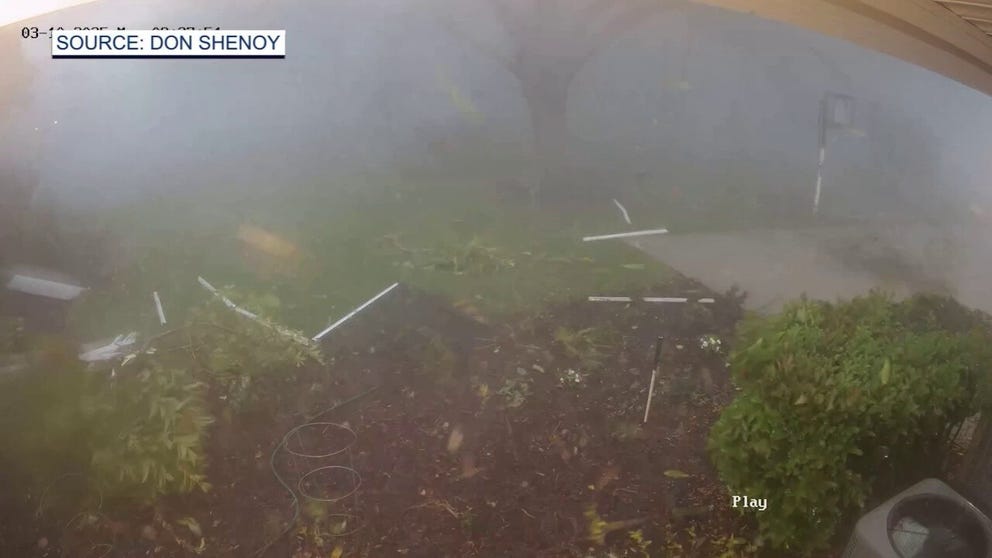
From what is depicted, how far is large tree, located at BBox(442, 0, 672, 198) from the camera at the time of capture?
2166 millimetres

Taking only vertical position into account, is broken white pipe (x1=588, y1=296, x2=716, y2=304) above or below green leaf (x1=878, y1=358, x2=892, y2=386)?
below

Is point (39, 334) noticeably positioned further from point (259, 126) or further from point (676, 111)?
point (676, 111)

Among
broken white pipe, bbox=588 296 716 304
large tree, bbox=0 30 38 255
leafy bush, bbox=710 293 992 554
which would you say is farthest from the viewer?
broken white pipe, bbox=588 296 716 304

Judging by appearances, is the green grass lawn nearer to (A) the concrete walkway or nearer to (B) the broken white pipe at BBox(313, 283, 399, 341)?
(B) the broken white pipe at BBox(313, 283, 399, 341)

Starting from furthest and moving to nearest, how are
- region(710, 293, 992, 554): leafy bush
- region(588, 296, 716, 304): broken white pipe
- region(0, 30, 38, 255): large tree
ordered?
region(588, 296, 716, 304): broken white pipe → region(0, 30, 38, 255): large tree → region(710, 293, 992, 554): leafy bush

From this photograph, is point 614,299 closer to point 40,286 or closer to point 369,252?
point 369,252

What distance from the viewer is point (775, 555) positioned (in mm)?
1873

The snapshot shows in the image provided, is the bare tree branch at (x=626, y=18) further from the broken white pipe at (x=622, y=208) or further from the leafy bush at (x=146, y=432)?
the leafy bush at (x=146, y=432)

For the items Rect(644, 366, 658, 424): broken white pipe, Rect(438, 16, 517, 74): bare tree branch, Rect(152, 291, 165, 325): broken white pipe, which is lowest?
Rect(644, 366, 658, 424): broken white pipe

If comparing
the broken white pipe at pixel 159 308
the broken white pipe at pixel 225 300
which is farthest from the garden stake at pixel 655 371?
the broken white pipe at pixel 159 308

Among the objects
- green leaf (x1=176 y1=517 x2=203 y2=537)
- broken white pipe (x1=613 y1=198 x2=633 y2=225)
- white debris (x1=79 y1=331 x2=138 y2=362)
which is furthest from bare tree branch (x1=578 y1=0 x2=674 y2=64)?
green leaf (x1=176 y1=517 x2=203 y2=537)

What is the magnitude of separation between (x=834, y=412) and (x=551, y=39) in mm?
1418

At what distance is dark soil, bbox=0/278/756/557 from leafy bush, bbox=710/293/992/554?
27 cm

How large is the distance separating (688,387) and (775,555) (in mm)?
541
